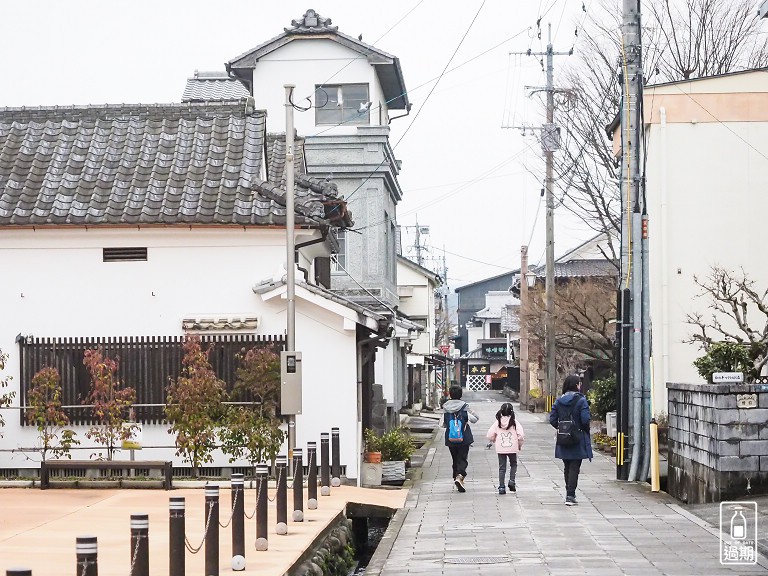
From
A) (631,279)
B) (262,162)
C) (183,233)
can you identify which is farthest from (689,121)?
(183,233)

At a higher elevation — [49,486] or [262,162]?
[262,162]

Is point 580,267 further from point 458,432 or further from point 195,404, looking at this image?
point 195,404

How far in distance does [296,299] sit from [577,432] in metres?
5.78

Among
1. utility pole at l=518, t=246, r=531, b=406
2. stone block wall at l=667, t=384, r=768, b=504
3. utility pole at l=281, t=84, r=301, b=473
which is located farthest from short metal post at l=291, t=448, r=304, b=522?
utility pole at l=518, t=246, r=531, b=406

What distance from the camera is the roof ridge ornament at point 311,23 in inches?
1348

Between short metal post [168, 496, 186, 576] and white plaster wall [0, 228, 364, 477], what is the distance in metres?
11.4

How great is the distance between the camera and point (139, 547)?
24.9ft

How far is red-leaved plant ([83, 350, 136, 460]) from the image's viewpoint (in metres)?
18.6

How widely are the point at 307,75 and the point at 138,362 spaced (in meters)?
17.3

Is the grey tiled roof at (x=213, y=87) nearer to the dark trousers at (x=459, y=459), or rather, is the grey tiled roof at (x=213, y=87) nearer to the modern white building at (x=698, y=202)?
the modern white building at (x=698, y=202)

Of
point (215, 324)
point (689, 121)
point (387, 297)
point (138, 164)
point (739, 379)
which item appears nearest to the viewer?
point (739, 379)

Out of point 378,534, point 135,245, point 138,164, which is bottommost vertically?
point 378,534

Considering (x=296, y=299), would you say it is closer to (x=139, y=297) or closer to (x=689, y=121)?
(x=139, y=297)

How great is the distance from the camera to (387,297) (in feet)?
117
